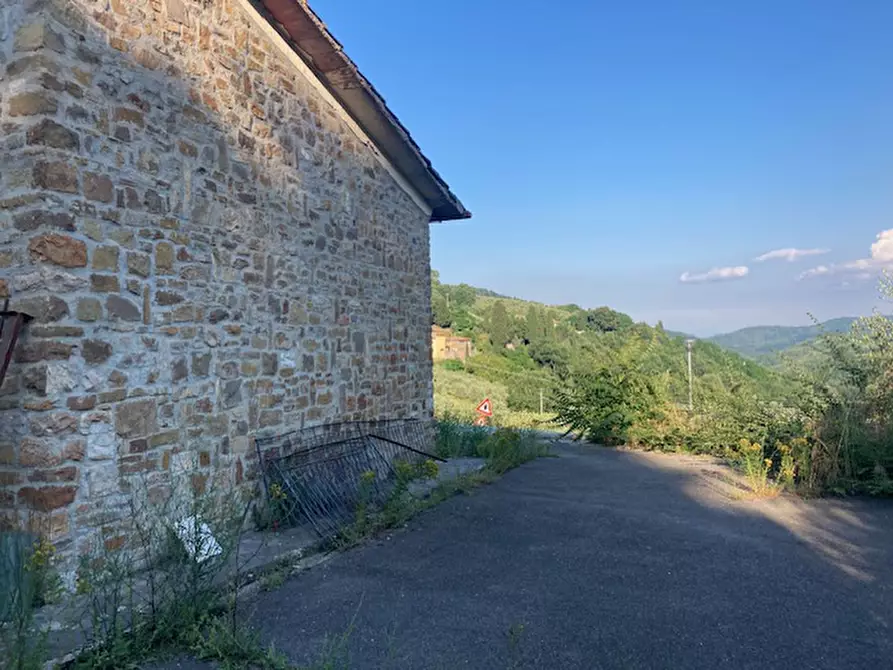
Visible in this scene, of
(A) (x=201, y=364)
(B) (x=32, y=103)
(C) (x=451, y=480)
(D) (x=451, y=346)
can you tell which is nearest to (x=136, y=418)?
(A) (x=201, y=364)

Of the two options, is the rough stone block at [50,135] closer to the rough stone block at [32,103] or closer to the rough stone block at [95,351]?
the rough stone block at [32,103]

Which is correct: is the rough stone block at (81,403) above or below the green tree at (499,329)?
below

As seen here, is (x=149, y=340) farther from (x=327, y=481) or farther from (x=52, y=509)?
(x=327, y=481)

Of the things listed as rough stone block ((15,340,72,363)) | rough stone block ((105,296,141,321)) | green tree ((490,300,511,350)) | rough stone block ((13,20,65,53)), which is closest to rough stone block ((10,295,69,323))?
rough stone block ((15,340,72,363))

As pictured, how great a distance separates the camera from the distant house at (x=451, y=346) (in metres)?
44.4

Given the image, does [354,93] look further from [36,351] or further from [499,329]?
[499,329]

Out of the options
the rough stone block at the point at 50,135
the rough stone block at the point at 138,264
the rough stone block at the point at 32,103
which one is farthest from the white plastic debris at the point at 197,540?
the rough stone block at the point at 32,103

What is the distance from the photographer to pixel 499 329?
52.4 metres

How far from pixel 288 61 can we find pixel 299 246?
2.04 m

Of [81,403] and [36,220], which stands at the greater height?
[36,220]

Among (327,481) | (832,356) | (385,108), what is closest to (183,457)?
(327,481)

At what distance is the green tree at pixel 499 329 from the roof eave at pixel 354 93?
4205cm

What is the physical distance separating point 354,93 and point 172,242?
3463 mm

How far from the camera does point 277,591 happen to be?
4527 mm
